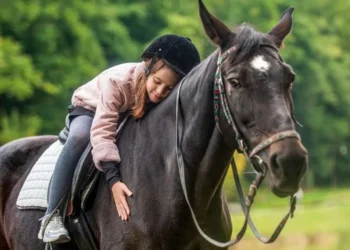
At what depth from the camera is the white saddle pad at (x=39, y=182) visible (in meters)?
5.87

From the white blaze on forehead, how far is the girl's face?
1.01 m

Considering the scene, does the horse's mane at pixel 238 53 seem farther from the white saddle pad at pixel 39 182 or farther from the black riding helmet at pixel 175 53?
the white saddle pad at pixel 39 182

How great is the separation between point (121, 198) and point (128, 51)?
1264 inches

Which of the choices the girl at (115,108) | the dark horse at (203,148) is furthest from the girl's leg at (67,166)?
the dark horse at (203,148)

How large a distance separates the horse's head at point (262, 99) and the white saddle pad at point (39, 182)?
206 centimetres

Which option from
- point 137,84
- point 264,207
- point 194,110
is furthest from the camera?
point 264,207

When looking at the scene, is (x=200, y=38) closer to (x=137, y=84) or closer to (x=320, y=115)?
(x=320, y=115)

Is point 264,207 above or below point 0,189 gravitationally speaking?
below

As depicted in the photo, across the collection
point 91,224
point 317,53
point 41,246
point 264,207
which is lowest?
point 264,207

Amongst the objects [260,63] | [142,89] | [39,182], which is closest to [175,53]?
[142,89]

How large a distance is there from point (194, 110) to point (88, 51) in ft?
95.1

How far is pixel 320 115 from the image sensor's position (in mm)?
54188

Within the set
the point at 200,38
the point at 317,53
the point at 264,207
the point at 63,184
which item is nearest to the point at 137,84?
the point at 63,184

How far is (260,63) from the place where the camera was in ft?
13.1
